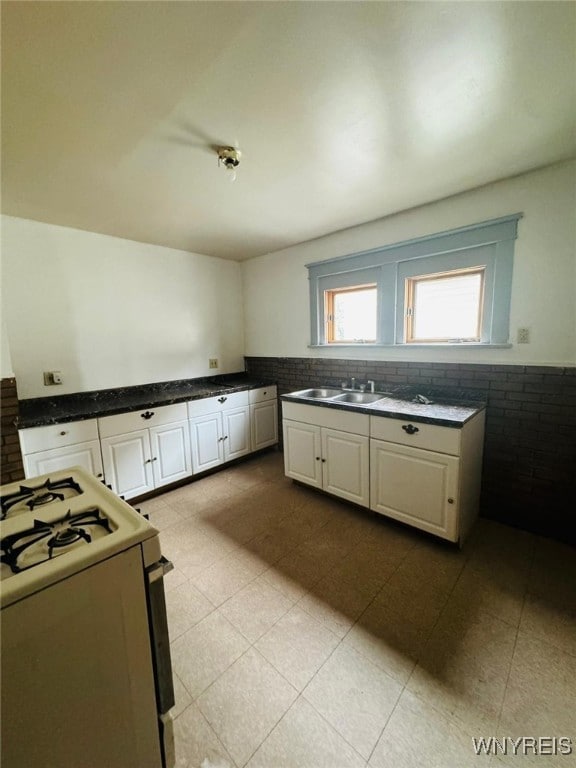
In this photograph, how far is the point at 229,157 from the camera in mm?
1631

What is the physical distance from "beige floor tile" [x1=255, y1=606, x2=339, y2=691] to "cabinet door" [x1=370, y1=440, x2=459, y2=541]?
0.94 m

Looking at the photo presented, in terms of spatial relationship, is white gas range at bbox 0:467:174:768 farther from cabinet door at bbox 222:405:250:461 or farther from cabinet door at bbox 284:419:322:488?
cabinet door at bbox 222:405:250:461

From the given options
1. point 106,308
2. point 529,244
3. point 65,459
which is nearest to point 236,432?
point 65,459

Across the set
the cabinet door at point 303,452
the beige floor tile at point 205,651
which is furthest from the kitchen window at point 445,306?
the beige floor tile at point 205,651

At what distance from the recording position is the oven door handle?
0.79 metres

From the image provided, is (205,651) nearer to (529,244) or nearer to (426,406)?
(426,406)

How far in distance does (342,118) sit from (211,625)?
98.6 inches

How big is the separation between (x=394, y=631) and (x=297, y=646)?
464mm

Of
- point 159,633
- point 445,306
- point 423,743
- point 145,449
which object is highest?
point 445,306

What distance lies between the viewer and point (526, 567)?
5.93 ft

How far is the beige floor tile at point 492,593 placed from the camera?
1.54 metres

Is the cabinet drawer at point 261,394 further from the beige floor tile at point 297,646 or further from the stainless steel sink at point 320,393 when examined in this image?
the beige floor tile at point 297,646

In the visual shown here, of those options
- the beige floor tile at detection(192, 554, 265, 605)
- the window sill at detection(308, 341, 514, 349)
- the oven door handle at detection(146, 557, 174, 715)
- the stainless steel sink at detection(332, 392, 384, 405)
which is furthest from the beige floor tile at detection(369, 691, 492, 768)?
the window sill at detection(308, 341, 514, 349)

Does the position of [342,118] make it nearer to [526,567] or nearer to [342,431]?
[342,431]
